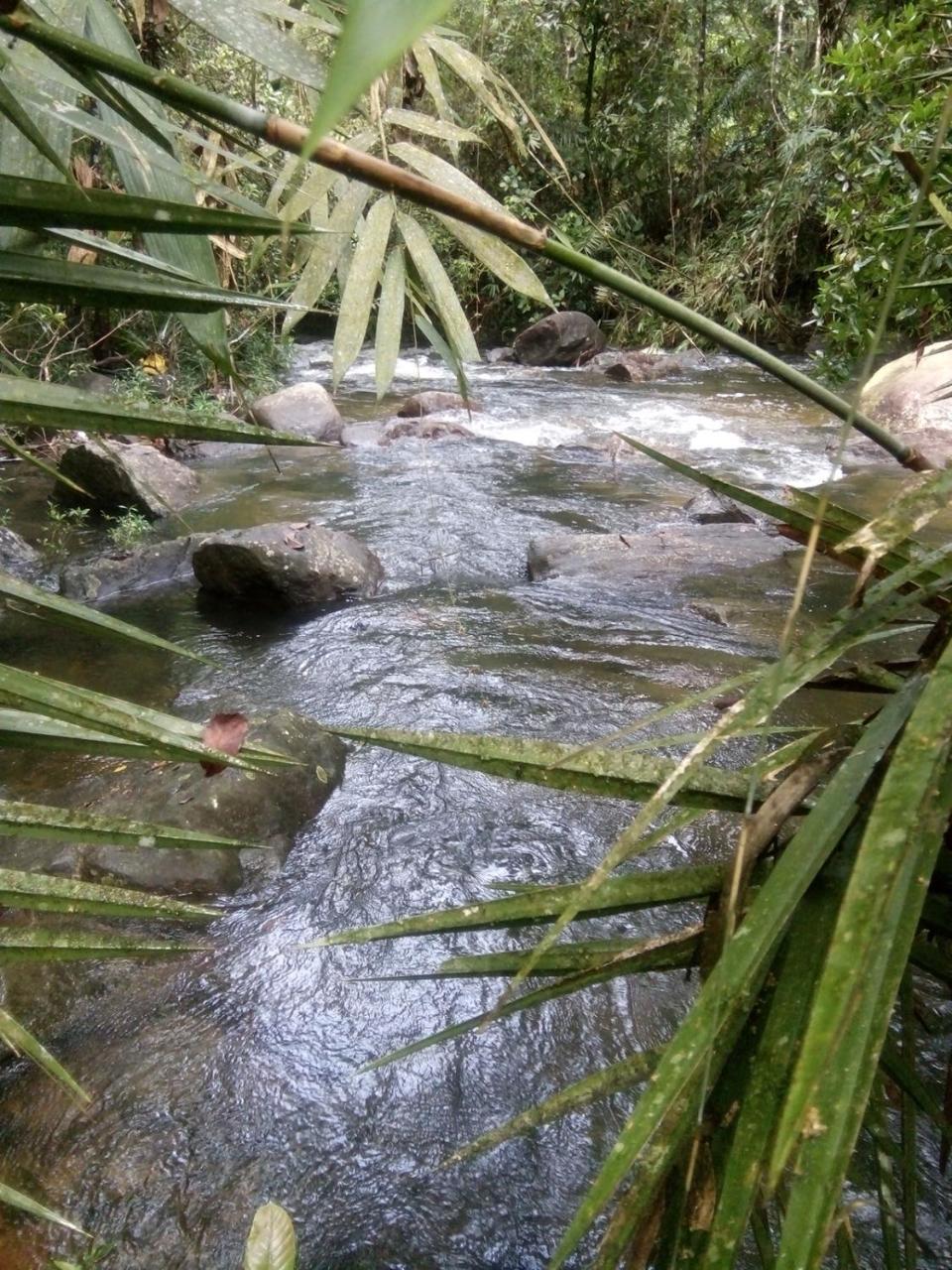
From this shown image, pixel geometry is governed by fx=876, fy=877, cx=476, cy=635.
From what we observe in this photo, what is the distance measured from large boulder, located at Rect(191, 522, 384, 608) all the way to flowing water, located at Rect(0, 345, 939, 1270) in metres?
0.15

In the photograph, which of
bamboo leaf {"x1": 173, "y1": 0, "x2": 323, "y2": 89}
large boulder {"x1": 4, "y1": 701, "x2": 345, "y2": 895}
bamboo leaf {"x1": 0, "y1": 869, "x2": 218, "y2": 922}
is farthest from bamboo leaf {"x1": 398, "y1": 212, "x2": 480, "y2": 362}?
large boulder {"x1": 4, "y1": 701, "x2": 345, "y2": 895}

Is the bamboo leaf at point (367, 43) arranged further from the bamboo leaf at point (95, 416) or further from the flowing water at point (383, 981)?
the flowing water at point (383, 981)

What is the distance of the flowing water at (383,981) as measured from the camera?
166 centimetres

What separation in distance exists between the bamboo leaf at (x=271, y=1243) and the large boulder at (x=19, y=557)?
429 centimetres

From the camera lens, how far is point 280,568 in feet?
14.6

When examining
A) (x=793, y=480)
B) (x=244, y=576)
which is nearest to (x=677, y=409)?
(x=793, y=480)

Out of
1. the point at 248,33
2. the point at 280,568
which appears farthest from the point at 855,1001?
the point at 280,568

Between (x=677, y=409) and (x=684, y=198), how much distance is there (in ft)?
23.1

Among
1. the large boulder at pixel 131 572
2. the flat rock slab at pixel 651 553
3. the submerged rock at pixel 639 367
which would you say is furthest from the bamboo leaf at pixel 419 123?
the submerged rock at pixel 639 367

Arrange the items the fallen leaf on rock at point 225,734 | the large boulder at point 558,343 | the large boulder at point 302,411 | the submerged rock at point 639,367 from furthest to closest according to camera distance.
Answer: the large boulder at point 558,343, the submerged rock at point 639,367, the large boulder at point 302,411, the fallen leaf on rock at point 225,734

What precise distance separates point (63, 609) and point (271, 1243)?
0.97 meters

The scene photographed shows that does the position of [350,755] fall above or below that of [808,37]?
below

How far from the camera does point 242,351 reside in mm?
8680

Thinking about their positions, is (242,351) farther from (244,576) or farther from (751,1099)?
(751,1099)
